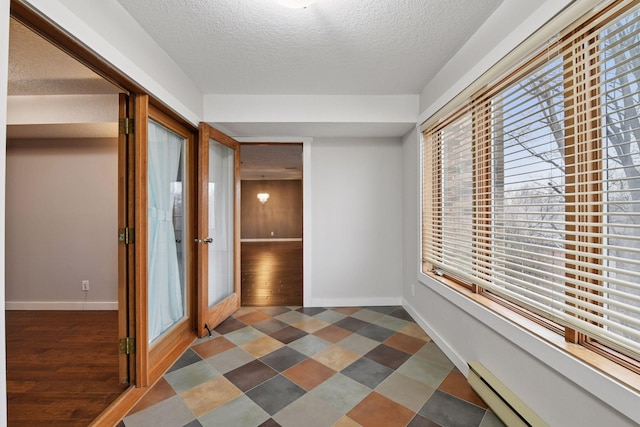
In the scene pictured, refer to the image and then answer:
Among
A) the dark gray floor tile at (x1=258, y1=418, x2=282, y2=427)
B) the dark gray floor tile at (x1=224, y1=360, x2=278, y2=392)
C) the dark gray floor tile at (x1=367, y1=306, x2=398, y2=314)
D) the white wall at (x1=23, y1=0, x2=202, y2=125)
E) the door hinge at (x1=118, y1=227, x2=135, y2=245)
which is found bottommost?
the dark gray floor tile at (x1=258, y1=418, x2=282, y2=427)

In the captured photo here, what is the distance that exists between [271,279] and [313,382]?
281cm

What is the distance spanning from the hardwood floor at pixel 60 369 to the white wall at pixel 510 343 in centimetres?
240

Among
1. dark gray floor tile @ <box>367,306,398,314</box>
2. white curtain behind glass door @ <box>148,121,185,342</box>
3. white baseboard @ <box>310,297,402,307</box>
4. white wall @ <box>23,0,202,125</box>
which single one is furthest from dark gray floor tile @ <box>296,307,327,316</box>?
white wall @ <box>23,0,202,125</box>

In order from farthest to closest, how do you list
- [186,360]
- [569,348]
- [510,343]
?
[186,360] < [510,343] < [569,348]

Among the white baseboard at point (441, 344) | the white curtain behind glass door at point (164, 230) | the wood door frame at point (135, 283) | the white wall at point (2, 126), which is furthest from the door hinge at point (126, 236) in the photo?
the white baseboard at point (441, 344)

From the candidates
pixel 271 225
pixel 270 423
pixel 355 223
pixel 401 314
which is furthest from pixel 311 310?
pixel 271 225

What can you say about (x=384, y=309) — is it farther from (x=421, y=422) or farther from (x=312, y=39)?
(x=312, y=39)

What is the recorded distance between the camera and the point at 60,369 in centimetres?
204

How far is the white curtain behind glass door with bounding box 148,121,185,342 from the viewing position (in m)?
2.10

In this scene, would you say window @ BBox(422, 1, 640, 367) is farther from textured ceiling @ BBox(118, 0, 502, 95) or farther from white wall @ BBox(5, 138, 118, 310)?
white wall @ BBox(5, 138, 118, 310)

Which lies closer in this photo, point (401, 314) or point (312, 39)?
point (312, 39)

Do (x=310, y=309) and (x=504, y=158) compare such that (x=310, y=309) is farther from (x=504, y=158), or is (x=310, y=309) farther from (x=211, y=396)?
(x=504, y=158)

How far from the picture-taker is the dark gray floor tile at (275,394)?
170 centimetres

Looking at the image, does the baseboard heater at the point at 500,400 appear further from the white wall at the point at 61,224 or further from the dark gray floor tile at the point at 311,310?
the white wall at the point at 61,224
